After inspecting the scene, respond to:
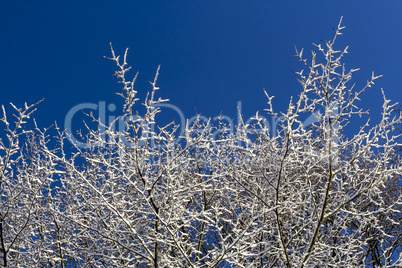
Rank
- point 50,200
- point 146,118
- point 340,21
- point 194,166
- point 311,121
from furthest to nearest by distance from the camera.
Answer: point 194,166 < point 50,200 < point 311,121 < point 340,21 < point 146,118

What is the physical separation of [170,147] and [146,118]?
882 mm

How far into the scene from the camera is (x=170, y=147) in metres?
4.62

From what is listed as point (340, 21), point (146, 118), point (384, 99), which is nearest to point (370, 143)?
point (384, 99)

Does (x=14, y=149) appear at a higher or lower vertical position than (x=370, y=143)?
higher

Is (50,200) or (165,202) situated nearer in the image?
(165,202)

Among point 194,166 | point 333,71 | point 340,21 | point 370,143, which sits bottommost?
point 370,143

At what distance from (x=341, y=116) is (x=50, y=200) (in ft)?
16.9

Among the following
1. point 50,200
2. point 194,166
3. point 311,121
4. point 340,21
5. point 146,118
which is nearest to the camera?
point 146,118

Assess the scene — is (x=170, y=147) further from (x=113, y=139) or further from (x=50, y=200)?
(x=50, y=200)

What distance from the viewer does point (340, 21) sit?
420 centimetres

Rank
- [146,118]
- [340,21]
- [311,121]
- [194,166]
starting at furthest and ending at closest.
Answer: [194,166], [311,121], [340,21], [146,118]

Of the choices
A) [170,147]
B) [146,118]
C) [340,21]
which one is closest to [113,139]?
[146,118]

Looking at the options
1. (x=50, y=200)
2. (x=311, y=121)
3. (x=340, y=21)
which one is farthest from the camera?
(x=50, y=200)

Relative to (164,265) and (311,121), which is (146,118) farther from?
(311,121)
